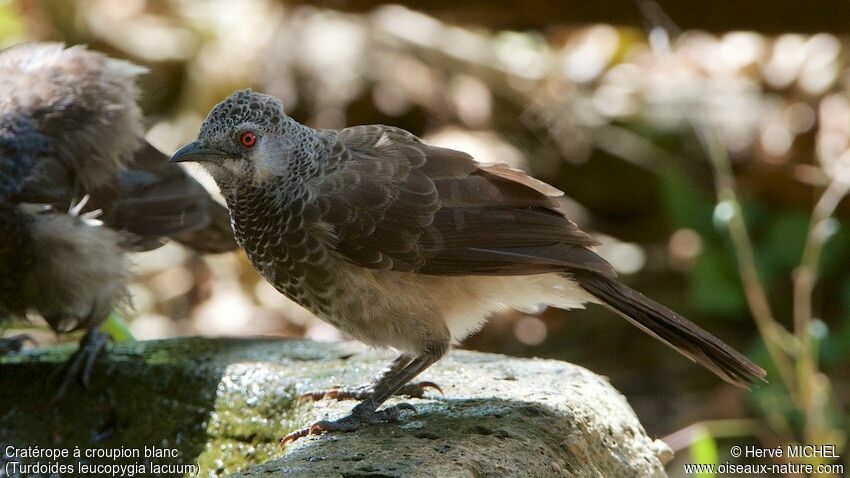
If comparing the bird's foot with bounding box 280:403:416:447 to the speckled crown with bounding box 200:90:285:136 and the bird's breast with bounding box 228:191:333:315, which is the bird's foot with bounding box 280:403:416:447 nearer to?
the bird's breast with bounding box 228:191:333:315

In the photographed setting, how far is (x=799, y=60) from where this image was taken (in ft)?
26.1

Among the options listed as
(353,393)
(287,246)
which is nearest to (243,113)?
(287,246)

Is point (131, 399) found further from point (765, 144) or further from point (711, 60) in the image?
point (711, 60)

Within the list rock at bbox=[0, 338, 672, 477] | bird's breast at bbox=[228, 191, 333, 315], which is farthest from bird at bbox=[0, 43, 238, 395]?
bird's breast at bbox=[228, 191, 333, 315]

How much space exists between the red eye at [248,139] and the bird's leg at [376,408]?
3.14 ft

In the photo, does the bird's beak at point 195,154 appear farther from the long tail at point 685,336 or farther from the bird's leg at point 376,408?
the long tail at point 685,336

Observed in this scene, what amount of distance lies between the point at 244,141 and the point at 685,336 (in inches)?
65.7

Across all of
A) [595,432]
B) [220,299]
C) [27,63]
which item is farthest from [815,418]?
[220,299]

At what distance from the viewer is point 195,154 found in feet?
12.2

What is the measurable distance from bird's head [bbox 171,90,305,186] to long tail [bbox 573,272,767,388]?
1244 millimetres

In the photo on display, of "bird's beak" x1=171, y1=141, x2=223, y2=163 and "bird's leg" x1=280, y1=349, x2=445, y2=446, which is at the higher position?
"bird's beak" x1=171, y1=141, x2=223, y2=163

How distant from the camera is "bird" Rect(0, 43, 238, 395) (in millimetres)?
4594

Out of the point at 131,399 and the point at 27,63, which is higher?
the point at 27,63

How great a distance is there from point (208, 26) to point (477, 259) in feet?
20.5
